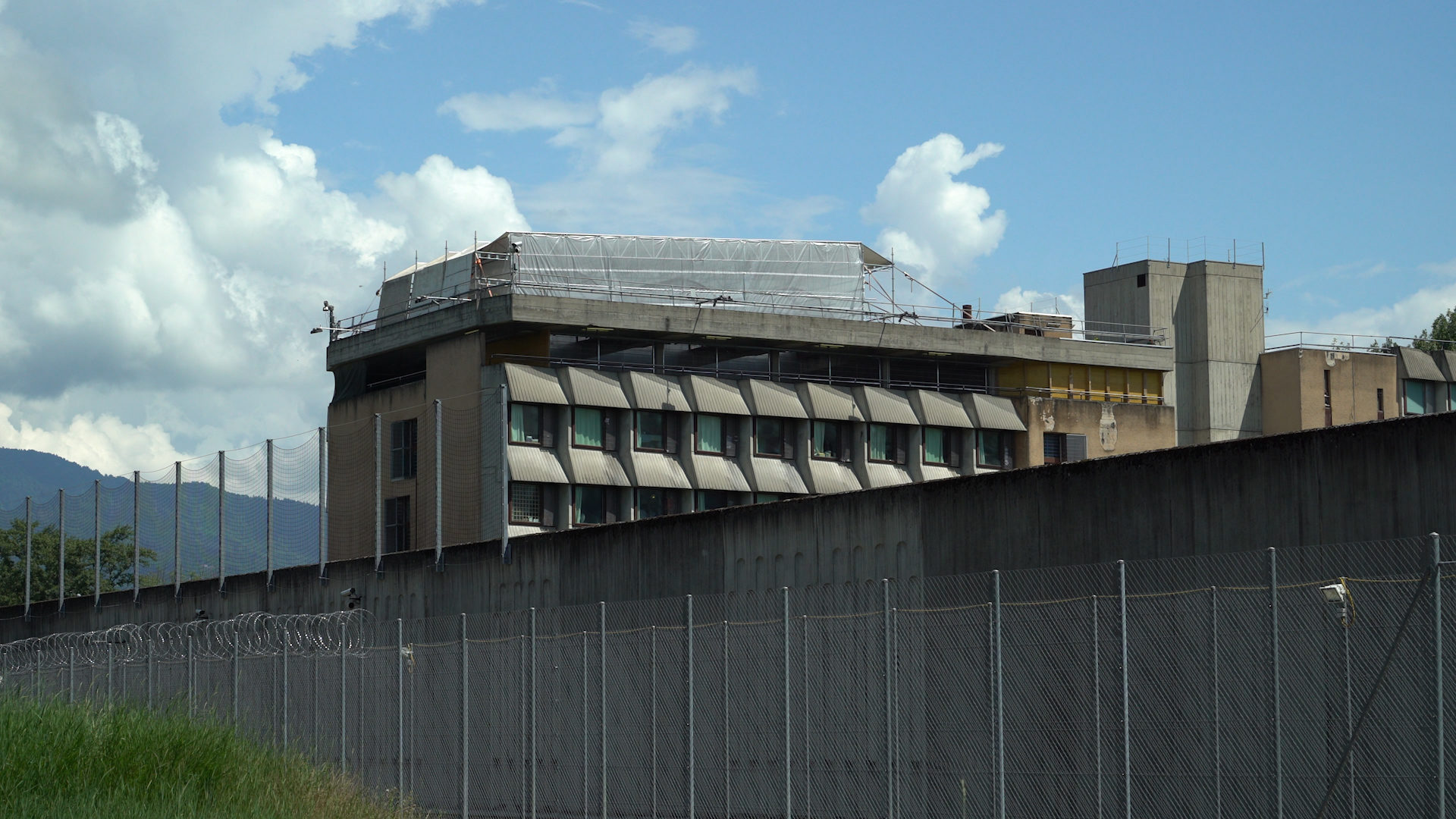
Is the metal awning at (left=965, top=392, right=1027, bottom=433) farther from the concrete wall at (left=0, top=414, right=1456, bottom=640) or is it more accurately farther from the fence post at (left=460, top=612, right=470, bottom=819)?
the fence post at (left=460, top=612, right=470, bottom=819)

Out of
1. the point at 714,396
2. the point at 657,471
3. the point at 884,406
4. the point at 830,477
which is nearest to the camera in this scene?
the point at 657,471

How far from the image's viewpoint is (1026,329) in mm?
76000

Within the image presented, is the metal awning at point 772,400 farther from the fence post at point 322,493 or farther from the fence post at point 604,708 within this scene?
the fence post at point 604,708

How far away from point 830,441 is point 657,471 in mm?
7843

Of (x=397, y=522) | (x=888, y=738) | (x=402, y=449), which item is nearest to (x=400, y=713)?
(x=888, y=738)

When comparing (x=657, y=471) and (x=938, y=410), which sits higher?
(x=938, y=410)

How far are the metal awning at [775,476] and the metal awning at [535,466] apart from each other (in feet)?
26.6

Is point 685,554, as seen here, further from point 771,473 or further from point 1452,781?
point 771,473

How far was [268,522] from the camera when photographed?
142 feet

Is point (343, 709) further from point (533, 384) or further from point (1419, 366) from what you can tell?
point (1419, 366)

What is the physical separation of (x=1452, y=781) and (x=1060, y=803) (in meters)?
4.99

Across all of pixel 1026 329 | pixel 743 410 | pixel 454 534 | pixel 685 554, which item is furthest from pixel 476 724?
pixel 1026 329

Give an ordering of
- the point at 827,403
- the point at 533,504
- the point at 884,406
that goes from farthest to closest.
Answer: the point at 884,406, the point at 827,403, the point at 533,504

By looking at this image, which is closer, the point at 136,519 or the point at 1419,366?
the point at 136,519
